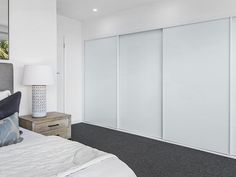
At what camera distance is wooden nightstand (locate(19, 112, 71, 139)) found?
2.51m

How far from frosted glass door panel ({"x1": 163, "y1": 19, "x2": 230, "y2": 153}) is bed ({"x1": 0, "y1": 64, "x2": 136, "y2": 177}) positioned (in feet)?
6.72

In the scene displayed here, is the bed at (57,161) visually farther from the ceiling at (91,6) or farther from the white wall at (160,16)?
the ceiling at (91,6)

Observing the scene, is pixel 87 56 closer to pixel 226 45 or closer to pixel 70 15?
pixel 70 15

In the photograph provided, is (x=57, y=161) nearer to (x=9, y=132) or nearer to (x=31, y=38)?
(x=9, y=132)

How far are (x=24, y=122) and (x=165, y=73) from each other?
2.28 meters

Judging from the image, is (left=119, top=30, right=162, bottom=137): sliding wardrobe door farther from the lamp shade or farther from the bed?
the bed

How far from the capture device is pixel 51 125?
2.68 m

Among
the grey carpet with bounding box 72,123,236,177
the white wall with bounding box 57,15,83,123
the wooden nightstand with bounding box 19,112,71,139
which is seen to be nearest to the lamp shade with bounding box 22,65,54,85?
the wooden nightstand with bounding box 19,112,71,139

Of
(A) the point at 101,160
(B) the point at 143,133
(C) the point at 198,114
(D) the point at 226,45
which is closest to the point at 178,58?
(D) the point at 226,45

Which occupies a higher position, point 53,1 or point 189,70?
point 53,1

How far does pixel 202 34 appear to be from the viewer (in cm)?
287

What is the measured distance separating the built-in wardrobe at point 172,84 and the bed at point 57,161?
2057 mm

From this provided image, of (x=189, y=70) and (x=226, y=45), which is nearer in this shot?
(x=226, y=45)

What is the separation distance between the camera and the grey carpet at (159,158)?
226 centimetres
